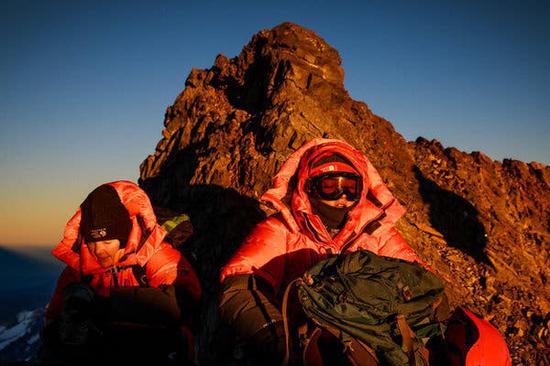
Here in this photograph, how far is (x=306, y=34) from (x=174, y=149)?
30.1 ft

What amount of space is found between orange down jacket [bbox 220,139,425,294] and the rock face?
143 cm

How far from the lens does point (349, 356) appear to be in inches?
98.0

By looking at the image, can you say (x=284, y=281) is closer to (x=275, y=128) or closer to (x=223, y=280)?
(x=223, y=280)

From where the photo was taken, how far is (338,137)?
1255cm

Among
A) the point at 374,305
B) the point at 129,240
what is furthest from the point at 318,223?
the point at 129,240

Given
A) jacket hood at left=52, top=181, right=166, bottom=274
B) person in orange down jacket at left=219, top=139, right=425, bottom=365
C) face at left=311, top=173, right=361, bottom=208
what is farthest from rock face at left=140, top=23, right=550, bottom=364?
face at left=311, top=173, right=361, bottom=208

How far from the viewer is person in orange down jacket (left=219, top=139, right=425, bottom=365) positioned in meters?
3.61

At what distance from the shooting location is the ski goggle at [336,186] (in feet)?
13.0

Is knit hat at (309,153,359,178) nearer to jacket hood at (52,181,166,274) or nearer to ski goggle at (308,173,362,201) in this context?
ski goggle at (308,173,362,201)

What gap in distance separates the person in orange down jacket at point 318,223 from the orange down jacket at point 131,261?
849mm

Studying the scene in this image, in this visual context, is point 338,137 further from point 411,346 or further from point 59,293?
point 411,346

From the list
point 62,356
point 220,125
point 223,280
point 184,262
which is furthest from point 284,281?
point 220,125

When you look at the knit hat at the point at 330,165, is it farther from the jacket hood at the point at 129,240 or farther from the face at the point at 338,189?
the jacket hood at the point at 129,240

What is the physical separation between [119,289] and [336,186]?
2.63 meters
